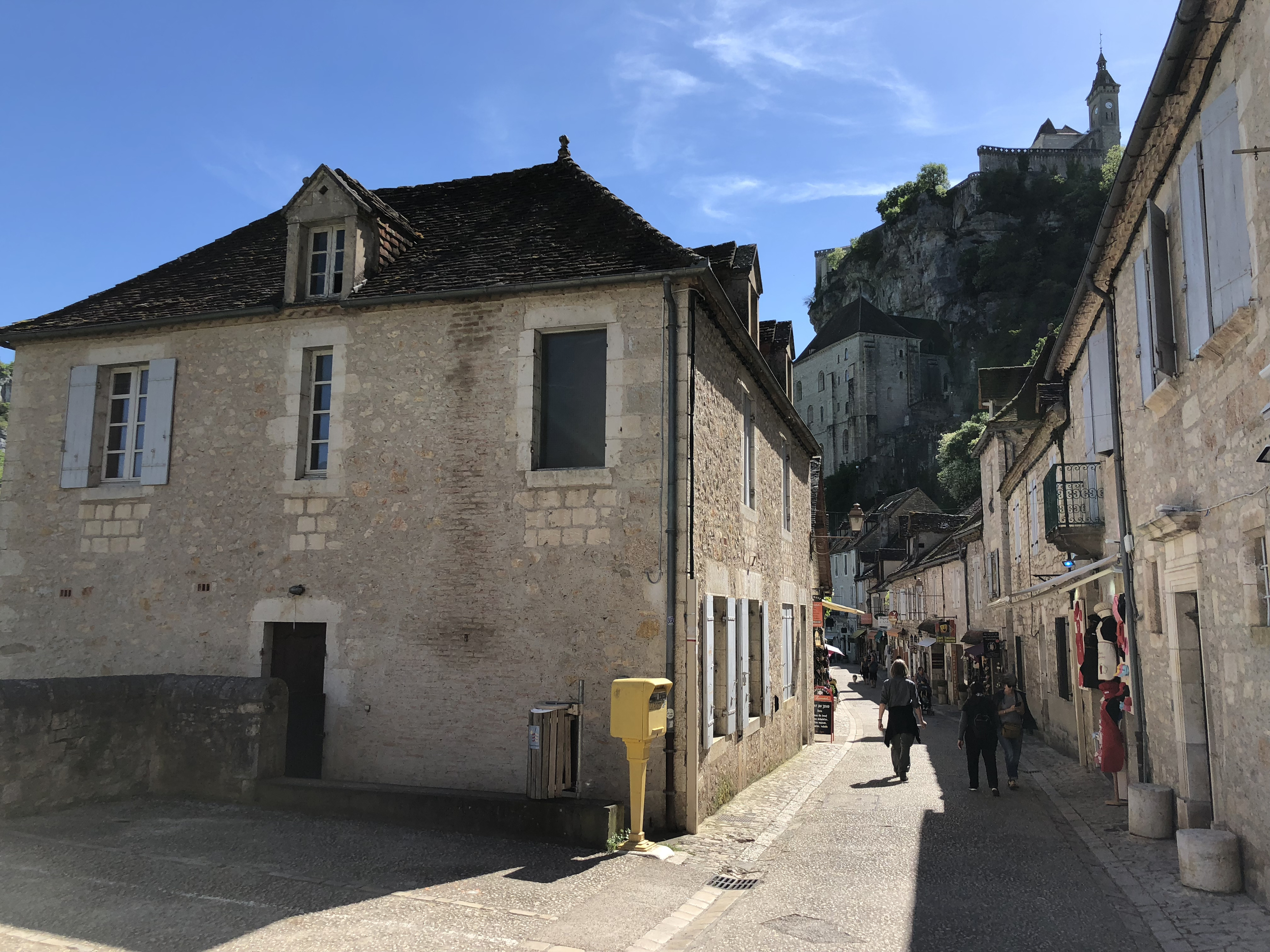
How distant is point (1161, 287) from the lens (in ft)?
24.0

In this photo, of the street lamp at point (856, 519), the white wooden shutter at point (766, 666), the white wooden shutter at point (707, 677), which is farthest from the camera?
the street lamp at point (856, 519)

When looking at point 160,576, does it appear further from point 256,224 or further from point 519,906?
point 519,906

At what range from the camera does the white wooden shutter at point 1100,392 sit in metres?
9.80

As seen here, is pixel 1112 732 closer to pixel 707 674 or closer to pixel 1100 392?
pixel 1100 392

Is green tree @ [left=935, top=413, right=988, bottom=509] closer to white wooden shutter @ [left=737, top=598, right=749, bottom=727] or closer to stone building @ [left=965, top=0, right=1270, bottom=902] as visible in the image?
stone building @ [left=965, top=0, right=1270, bottom=902]

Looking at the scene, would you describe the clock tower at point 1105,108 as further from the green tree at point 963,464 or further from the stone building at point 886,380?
the green tree at point 963,464

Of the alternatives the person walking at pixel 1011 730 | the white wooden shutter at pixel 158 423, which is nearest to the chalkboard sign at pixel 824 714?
the person walking at pixel 1011 730

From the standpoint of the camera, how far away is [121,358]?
1057 centimetres

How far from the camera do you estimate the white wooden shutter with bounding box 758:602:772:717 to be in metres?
12.2

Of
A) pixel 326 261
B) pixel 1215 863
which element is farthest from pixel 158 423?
pixel 1215 863

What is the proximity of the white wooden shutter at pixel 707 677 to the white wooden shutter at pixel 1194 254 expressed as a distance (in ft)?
15.4

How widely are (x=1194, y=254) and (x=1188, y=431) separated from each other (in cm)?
140

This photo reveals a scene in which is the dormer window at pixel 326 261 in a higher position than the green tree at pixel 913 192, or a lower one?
lower

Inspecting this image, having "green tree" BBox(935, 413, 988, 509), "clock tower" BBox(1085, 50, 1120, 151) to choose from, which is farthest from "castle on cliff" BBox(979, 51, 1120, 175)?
"green tree" BBox(935, 413, 988, 509)
